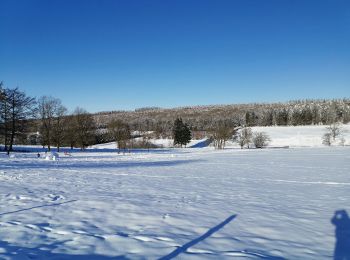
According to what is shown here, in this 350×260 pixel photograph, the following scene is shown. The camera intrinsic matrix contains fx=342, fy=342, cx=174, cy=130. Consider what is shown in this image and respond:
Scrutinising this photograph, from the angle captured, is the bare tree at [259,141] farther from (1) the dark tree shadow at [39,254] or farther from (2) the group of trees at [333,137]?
(1) the dark tree shadow at [39,254]

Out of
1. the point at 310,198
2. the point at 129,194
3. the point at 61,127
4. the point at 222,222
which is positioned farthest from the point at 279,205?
the point at 61,127

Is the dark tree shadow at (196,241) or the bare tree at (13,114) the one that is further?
the bare tree at (13,114)

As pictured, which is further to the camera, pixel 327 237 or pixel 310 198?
pixel 310 198

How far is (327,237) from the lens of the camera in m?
7.33

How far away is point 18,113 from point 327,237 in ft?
161

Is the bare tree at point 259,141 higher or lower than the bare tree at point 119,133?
lower

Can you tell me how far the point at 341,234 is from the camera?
7.57 m

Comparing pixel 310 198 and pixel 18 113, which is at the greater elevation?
pixel 18 113

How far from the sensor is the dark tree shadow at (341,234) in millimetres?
6238

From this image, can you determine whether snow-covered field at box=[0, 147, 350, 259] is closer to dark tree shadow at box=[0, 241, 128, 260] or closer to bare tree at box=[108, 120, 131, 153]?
dark tree shadow at box=[0, 241, 128, 260]

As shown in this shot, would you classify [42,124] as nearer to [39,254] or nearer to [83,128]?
[83,128]

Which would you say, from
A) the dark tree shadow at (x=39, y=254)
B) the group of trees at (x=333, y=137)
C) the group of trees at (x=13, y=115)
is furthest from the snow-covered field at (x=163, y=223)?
the group of trees at (x=333, y=137)

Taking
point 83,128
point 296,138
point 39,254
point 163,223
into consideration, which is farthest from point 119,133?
point 296,138

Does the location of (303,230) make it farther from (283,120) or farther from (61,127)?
(283,120)
